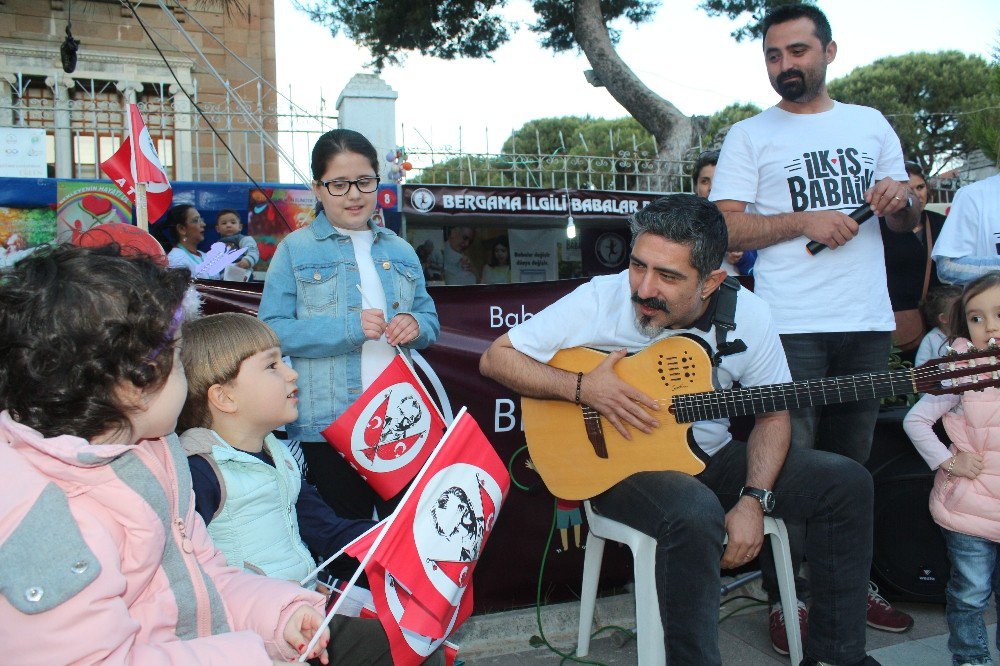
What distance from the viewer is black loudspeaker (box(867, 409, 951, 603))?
332 centimetres

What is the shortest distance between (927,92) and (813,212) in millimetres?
36461

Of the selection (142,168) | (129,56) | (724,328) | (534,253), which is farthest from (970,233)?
(129,56)

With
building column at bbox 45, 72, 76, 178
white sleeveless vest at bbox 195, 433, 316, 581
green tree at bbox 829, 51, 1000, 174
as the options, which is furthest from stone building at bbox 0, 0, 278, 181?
green tree at bbox 829, 51, 1000, 174

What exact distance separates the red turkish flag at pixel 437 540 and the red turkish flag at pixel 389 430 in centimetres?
67

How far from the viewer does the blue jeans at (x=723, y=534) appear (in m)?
2.34

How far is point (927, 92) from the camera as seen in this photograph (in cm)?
3378

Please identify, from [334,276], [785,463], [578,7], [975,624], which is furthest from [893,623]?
[578,7]

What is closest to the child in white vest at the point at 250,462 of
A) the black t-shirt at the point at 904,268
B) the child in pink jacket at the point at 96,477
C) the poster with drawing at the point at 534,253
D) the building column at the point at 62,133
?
the child in pink jacket at the point at 96,477

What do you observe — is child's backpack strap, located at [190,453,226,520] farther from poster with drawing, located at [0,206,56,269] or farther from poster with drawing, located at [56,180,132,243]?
poster with drawing, located at [0,206,56,269]

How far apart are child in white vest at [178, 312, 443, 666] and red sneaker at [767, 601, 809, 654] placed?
5.28 ft

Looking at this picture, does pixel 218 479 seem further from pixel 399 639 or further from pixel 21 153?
pixel 21 153

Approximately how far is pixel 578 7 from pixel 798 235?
1362 cm

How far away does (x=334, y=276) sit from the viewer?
112 inches

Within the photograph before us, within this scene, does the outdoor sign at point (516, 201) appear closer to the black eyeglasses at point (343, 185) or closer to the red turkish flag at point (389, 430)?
the black eyeglasses at point (343, 185)
